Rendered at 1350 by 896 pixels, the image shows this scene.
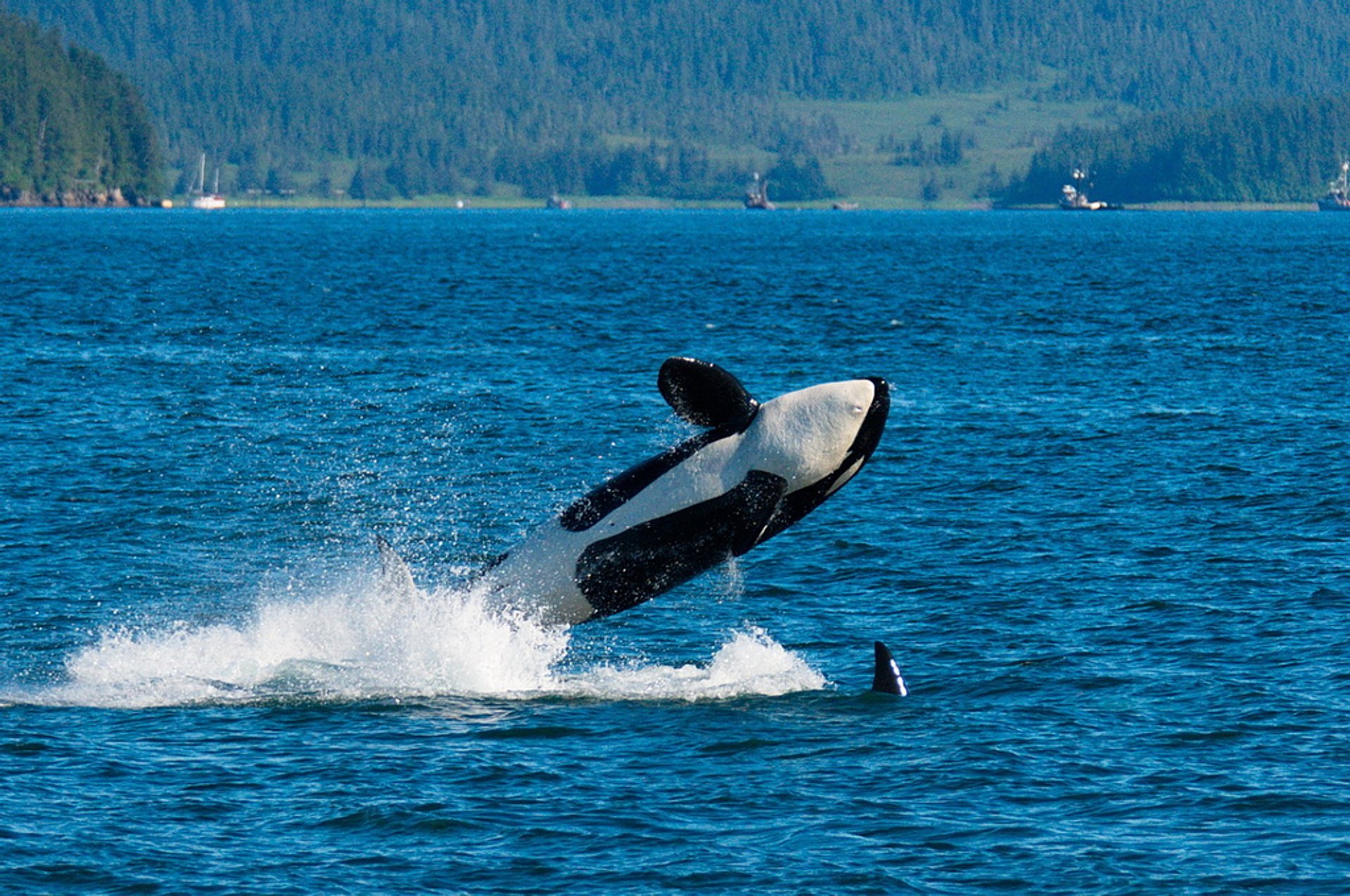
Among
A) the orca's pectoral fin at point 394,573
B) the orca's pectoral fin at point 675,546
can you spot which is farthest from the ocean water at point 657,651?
the orca's pectoral fin at point 675,546

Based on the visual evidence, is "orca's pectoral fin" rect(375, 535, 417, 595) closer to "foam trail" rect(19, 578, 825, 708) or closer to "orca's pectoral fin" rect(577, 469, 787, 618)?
"foam trail" rect(19, 578, 825, 708)

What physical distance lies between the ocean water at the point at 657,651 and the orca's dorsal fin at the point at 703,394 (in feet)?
10.3

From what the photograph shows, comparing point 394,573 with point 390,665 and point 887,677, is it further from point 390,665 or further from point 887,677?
point 887,677

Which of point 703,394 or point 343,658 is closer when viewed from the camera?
point 703,394

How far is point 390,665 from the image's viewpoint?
74.9ft

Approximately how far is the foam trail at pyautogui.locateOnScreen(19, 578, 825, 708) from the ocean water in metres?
0.07

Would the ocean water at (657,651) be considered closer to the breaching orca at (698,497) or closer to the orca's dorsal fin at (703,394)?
the breaching orca at (698,497)

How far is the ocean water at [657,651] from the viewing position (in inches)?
684

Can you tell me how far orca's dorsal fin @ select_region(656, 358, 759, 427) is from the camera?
18.2 meters

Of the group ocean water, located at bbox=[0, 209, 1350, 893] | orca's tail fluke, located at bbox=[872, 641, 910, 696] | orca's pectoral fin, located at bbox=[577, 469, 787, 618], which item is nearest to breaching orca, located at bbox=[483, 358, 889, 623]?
orca's pectoral fin, located at bbox=[577, 469, 787, 618]

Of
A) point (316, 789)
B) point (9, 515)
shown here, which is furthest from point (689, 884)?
point (9, 515)

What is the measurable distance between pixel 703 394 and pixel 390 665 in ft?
21.0

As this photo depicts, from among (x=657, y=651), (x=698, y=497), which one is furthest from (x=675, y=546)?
(x=657, y=651)

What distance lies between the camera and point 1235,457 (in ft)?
133
